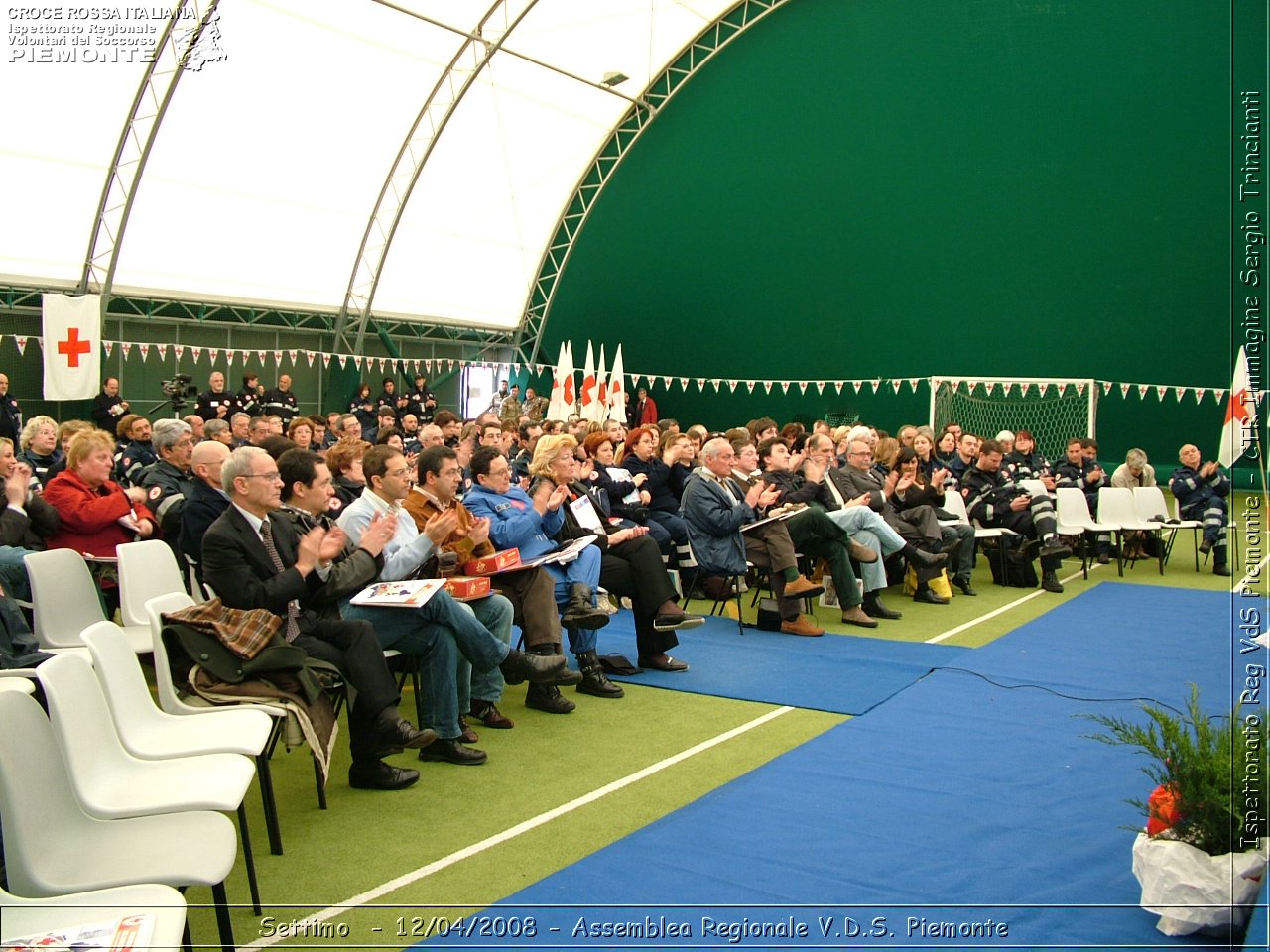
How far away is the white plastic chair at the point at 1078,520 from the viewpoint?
10414mm

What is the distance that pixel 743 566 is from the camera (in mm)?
7211

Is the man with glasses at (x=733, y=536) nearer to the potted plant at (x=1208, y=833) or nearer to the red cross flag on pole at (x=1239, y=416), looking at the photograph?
the potted plant at (x=1208, y=833)

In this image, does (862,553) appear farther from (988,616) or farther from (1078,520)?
(1078,520)

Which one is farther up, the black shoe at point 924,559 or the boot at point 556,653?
the black shoe at point 924,559

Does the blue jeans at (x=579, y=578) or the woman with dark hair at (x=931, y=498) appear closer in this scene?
the blue jeans at (x=579, y=578)

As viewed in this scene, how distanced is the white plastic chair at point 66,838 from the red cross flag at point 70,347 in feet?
39.5

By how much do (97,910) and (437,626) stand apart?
2.46m

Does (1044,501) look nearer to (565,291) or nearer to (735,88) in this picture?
(735,88)

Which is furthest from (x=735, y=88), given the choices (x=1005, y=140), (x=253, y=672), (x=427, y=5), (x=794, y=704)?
(x=253, y=672)

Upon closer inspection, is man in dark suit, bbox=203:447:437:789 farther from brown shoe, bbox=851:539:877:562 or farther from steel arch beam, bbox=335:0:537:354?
steel arch beam, bbox=335:0:537:354

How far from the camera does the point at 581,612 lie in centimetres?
566

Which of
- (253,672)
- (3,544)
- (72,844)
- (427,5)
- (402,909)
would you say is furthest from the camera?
(427,5)

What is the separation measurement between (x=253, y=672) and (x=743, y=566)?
390 centimetres

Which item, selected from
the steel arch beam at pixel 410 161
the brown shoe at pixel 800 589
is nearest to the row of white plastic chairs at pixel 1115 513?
the brown shoe at pixel 800 589
